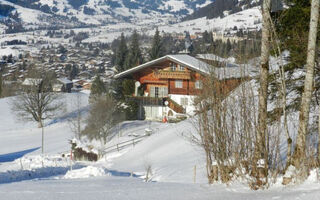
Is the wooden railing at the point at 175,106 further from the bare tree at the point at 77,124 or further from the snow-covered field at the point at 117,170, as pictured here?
the bare tree at the point at 77,124

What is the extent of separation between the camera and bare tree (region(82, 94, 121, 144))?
33781 mm

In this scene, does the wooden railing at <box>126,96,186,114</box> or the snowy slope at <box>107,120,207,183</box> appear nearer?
the snowy slope at <box>107,120,207,183</box>

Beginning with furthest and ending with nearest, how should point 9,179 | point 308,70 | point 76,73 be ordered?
1. point 76,73
2. point 9,179
3. point 308,70

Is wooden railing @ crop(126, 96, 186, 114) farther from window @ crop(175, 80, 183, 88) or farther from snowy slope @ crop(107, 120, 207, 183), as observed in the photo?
snowy slope @ crop(107, 120, 207, 183)

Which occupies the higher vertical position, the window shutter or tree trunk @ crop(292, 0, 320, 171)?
tree trunk @ crop(292, 0, 320, 171)

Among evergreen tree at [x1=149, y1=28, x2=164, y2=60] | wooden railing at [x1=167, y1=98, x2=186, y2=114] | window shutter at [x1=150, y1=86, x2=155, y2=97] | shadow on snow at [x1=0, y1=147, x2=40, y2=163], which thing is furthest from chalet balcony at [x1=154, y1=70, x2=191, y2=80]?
evergreen tree at [x1=149, y1=28, x2=164, y2=60]

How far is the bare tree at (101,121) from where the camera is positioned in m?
33.8

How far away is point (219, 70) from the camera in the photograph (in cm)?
885

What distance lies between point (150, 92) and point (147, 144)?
742 inches

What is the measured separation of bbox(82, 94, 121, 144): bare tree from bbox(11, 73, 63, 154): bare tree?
1078 centimetres

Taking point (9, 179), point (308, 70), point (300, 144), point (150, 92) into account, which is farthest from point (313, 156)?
point (150, 92)

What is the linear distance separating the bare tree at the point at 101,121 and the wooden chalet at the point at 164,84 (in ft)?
24.3

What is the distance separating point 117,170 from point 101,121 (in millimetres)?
13111

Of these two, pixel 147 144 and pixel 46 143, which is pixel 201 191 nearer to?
pixel 147 144
